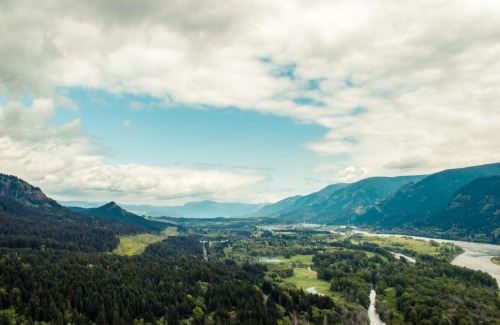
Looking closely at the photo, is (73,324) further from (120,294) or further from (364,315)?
(364,315)

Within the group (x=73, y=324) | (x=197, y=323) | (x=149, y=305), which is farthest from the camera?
(x=149, y=305)

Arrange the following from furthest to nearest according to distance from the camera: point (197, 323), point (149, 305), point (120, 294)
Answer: point (120, 294)
point (149, 305)
point (197, 323)

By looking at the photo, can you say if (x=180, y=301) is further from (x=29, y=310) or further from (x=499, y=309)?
(x=499, y=309)

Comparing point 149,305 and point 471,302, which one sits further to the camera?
point 471,302

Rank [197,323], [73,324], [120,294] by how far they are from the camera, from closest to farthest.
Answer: [73,324] < [197,323] < [120,294]

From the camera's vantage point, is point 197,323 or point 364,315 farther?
point 364,315

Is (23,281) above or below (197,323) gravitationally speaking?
above

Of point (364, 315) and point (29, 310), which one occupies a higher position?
point (29, 310)

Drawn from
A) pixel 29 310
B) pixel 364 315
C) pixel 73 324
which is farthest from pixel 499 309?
pixel 29 310

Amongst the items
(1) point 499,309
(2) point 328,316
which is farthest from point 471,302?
(2) point 328,316
